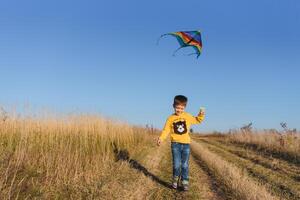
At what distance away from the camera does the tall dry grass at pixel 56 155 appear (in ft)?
20.3

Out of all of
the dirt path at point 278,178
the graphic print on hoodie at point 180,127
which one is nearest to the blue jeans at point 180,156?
the graphic print on hoodie at point 180,127

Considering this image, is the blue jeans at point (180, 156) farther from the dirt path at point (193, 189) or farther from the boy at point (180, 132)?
the dirt path at point (193, 189)

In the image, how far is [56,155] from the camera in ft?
28.4

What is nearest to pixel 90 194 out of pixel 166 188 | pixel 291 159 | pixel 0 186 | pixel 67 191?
pixel 67 191

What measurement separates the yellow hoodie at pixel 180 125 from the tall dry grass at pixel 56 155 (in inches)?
70.9

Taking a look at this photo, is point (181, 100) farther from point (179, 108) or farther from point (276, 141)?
point (276, 141)

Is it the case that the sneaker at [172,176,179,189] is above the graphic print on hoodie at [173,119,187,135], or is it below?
below

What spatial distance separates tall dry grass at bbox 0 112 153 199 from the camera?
6.18 meters

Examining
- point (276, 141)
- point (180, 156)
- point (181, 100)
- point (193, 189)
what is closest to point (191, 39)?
point (181, 100)

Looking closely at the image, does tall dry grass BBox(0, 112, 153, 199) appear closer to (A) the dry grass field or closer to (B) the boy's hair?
(A) the dry grass field

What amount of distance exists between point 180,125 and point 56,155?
9.88 ft

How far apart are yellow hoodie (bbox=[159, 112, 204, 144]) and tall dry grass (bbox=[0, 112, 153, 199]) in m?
1.80

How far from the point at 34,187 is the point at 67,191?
2.05ft

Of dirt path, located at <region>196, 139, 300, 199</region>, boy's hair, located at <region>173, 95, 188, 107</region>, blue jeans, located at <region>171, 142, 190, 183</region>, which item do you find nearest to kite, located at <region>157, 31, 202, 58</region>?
boy's hair, located at <region>173, 95, 188, 107</region>
